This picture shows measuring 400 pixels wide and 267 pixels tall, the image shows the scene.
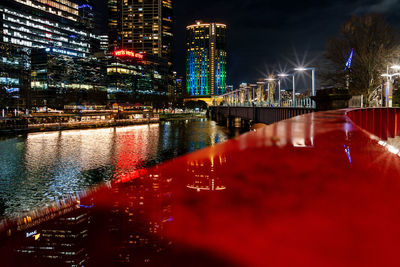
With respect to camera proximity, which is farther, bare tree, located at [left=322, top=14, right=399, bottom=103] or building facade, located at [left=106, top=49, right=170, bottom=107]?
building facade, located at [left=106, top=49, right=170, bottom=107]

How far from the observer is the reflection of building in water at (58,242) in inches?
65.3

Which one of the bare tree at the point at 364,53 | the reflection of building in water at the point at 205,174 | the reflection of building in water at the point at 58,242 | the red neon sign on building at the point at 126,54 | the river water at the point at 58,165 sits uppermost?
the red neon sign on building at the point at 126,54

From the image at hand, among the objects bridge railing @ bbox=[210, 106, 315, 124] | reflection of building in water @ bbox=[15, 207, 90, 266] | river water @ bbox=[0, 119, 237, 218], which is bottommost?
river water @ bbox=[0, 119, 237, 218]

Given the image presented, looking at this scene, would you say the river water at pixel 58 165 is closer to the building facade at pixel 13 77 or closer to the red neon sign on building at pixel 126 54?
the building facade at pixel 13 77

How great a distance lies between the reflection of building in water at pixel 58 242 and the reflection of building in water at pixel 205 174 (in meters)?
0.97

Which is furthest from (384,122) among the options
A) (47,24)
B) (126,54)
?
(126,54)

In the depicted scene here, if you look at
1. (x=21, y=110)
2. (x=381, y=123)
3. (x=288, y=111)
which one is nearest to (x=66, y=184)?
(x=288, y=111)

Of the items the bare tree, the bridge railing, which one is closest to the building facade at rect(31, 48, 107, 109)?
the bridge railing

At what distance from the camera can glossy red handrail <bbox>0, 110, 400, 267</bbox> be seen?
1608 mm

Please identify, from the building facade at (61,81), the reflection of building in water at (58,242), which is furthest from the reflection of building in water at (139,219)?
the building facade at (61,81)

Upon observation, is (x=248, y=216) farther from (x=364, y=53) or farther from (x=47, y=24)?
(x=47, y=24)

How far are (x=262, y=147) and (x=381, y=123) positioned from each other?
53.4 ft

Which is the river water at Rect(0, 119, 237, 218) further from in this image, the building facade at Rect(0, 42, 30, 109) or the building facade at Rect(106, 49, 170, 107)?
the building facade at Rect(106, 49, 170, 107)

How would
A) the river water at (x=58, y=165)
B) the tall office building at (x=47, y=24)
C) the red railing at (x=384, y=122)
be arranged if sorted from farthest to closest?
the tall office building at (x=47, y=24) < the river water at (x=58, y=165) < the red railing at (x=384, y=122)
